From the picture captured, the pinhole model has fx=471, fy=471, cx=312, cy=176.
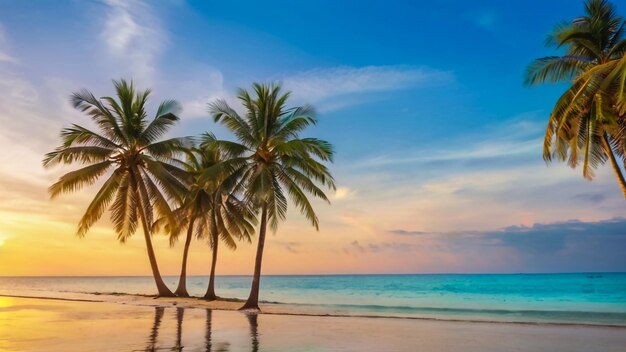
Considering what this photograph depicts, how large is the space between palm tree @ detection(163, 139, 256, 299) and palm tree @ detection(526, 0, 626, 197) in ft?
54.7

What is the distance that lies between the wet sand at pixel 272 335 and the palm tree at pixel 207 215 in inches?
454

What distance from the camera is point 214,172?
2347 cm

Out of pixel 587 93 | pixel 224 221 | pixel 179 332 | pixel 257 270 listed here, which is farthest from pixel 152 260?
pixel 587 93

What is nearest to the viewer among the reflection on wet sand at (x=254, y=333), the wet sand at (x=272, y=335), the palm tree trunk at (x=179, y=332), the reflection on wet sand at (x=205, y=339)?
the reflection on wet sand at (x=205, y=339)

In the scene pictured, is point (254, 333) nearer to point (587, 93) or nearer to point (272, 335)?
point (272, 335)

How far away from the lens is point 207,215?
1265 inches

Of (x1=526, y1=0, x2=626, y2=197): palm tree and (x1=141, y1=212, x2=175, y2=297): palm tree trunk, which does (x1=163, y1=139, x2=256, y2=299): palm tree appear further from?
(x1=526, y1=0, x2=626, y2=197): palm tree

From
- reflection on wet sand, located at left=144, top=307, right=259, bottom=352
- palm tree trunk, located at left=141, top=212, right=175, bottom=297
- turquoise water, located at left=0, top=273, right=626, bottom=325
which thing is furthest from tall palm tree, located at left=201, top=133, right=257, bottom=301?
reflection on wet sand, located at left=144, top=307, right=259, bottom=352

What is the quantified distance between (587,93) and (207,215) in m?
23.7

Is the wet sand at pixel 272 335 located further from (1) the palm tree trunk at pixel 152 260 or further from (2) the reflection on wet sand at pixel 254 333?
(1) the palm tree trunk at pixel 152 260

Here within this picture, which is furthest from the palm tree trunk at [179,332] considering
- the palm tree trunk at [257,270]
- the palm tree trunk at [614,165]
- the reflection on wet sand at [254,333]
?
the palm tree trunk at [614,165]

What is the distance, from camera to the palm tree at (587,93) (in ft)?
55.7

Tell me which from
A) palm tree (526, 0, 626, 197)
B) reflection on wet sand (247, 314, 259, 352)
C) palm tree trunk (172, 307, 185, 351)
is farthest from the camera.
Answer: palm tree (526, 0, 626, 197)

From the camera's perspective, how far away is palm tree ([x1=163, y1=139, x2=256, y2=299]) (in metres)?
29.2
